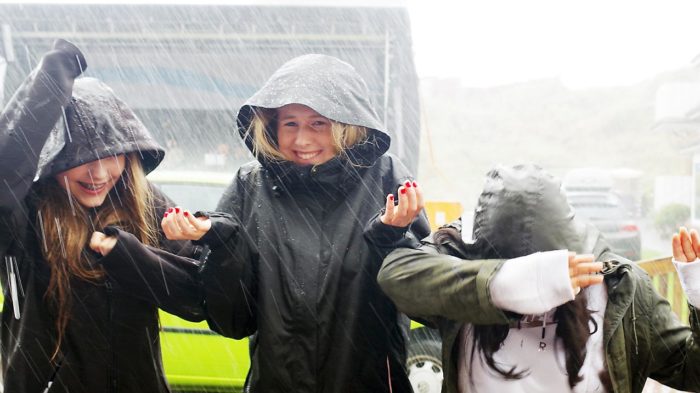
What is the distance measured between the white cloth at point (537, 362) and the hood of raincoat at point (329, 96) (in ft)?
2.58

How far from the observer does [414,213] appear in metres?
1.81

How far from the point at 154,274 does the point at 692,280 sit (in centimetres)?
166

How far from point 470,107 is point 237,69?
52064mm

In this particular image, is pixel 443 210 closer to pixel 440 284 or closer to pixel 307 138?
pixel 307 138

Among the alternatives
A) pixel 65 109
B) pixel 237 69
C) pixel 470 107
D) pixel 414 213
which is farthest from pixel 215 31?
pixel 470 107

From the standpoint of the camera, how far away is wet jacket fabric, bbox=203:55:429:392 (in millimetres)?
2053

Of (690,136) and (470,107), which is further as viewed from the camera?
(470,107)

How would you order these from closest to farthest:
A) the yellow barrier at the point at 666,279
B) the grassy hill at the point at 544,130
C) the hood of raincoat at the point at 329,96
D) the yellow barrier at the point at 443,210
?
the hood of raincoat at the point at 329,96
the yellow barrier at the point at 443,210
the yellow barrier at the point at 666,279
the grassy hill at the point at 544,130

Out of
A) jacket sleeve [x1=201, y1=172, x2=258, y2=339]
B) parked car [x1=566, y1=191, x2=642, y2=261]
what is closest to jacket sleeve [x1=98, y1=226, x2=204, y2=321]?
jacket sleeve [x1=201, y1=172, x2=258, y2=339]

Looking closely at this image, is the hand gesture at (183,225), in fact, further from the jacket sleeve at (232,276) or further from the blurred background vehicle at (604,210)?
the blurred background vehicle at (604,210)

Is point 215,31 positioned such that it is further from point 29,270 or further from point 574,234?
point 574,234

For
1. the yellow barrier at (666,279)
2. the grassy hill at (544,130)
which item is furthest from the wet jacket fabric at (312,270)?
the grassy hill at (544,130)

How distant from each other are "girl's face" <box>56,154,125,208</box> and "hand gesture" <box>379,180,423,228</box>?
105cm

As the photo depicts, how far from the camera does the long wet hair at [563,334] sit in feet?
5.51
